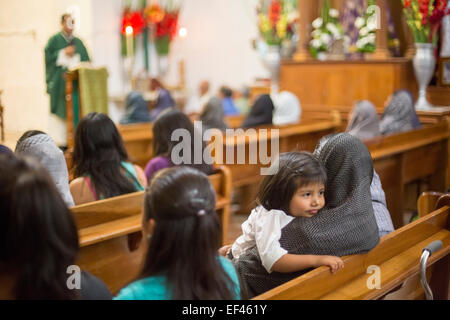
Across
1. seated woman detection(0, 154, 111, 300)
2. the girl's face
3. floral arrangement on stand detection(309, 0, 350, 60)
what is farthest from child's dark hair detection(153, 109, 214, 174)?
floral arrangement on stand detection(309, 0, 350, 60)

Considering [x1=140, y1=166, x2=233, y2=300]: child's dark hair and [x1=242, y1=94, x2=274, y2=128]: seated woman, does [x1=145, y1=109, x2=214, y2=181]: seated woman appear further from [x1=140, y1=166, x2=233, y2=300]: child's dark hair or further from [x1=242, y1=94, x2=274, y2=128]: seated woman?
[x1=242, y1=94, x2=274, y2=128]: seated woman

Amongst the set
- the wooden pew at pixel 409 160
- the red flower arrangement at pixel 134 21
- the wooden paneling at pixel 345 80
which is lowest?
the wooden pew at pixel 409 160

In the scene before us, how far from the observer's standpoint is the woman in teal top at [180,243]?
59.4 inches

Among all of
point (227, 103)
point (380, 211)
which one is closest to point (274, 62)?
point (227, 103)

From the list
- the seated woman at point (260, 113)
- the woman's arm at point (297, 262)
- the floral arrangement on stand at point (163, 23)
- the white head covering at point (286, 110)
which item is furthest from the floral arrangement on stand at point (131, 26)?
the woman's arm at point (297, 262)

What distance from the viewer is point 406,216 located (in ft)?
15.2

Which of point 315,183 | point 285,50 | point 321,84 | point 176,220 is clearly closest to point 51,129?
point 315,183

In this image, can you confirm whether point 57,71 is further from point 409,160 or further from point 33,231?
point 409,160

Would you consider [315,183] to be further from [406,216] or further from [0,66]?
[406,216]

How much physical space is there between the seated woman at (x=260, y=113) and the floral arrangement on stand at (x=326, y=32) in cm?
151

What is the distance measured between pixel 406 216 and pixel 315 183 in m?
2.70

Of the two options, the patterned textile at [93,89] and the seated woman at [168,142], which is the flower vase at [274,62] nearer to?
the patterned textile at [93,89]

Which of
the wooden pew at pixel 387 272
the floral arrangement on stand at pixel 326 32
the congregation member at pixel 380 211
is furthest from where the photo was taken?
the floral arrangement on stand at pixel 326 32

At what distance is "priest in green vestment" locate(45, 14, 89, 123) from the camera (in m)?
3.36
